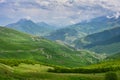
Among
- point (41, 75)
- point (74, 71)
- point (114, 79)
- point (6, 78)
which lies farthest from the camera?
point (74, 71)

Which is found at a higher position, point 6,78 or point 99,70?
point 99,70

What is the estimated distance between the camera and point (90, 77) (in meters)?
126

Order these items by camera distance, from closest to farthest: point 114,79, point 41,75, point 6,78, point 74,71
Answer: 1. point 6,78
2. point 114,79
3. point 41,75
4. point 74,71

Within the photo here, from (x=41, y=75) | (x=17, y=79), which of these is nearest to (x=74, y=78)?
(x=41, y=75)

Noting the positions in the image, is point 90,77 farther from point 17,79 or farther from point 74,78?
point 17,79

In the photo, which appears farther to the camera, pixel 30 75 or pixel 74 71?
pixel 74 71

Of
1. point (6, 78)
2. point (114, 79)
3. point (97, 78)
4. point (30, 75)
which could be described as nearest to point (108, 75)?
point (114, 79)

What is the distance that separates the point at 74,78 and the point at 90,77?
7.23 m

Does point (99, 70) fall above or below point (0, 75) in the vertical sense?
above

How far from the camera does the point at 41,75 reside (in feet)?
398

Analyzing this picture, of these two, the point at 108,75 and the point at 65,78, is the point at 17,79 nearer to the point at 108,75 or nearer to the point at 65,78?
the point at 65,78

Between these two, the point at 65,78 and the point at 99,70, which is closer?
the point at 65,78

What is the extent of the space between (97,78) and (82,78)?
19.8 feet

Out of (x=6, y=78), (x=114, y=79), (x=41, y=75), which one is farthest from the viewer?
(x=41, y=75)
